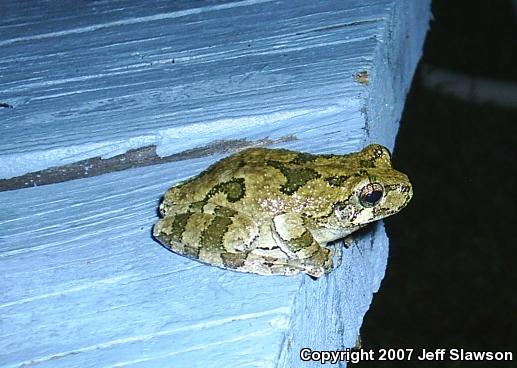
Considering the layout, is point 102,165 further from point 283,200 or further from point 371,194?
point 371,194

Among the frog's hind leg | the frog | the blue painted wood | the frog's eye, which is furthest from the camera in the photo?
the frog's eye

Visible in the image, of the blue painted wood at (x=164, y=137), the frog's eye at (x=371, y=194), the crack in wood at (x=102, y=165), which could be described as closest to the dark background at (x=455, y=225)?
the blue painted wood at (x=164, y=137)

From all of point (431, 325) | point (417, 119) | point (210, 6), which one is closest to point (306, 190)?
point (210, 6)

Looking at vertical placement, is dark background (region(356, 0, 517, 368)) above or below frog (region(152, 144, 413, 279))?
below

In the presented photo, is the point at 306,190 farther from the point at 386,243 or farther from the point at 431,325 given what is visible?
the point at 431,325

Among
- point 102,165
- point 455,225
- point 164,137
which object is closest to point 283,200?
point 164,137

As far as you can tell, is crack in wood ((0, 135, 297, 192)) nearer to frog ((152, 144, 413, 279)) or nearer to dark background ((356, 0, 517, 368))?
frog ((152, 144, 413, 279))

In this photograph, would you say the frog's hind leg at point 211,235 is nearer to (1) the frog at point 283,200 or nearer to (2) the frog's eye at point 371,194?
(1) the frog at point 283,200

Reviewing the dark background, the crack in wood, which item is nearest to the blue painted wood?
the crack in wood
